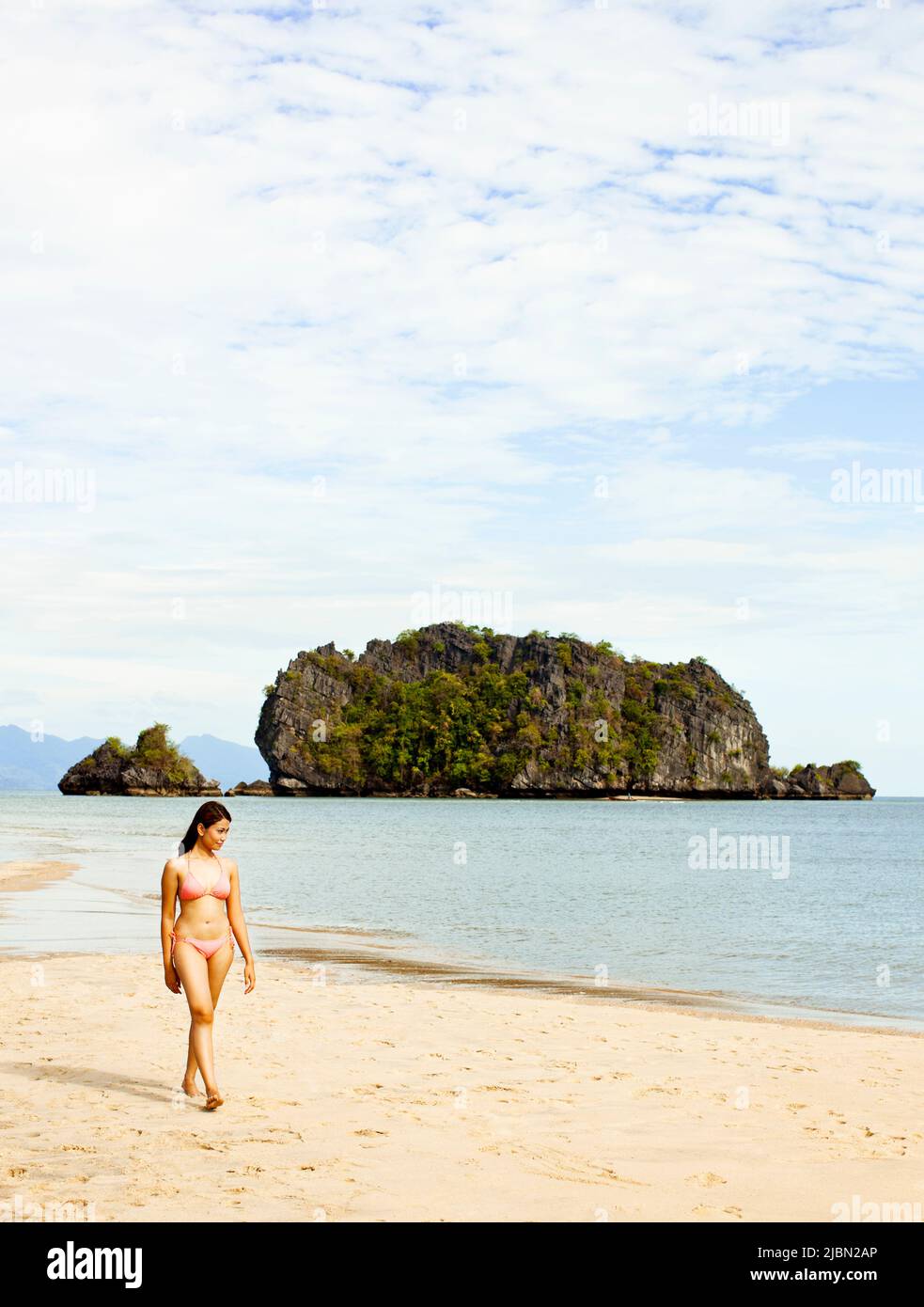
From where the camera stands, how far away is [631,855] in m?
56.2

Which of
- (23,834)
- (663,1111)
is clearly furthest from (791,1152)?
(23,834)

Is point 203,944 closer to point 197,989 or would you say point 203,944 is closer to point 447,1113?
point 197,989

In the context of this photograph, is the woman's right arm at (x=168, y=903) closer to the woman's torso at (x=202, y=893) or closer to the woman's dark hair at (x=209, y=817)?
the woman's torso at (x=202, y=893)

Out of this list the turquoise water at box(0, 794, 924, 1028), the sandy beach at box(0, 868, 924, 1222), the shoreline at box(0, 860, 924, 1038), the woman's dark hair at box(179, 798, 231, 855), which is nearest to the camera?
the sandy beach at box(0, 868, 924, 1222)

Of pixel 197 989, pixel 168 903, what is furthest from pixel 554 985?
pixel 168 903

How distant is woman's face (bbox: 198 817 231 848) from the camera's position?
333 inches

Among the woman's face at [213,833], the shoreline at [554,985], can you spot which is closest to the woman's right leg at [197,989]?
the woman's face at [213,833]

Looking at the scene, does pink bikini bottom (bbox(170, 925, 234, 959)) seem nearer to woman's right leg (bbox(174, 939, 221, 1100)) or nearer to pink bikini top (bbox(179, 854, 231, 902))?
woman's right leg (bbox(174, 939, 221, 1100))

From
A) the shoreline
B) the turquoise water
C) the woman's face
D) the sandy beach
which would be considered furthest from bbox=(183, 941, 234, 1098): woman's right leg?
the turquoise water

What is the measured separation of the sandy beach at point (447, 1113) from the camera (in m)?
6.73

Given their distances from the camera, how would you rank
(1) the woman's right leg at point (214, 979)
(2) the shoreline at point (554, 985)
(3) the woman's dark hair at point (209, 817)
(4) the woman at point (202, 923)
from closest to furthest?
(3) the woman's dark hair at point (209, 817), (4) the woman at point (202, 923), (1) the woman's right leg at point (214, 979), (2) the shoreline at point (554, 985)
